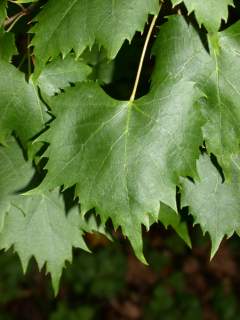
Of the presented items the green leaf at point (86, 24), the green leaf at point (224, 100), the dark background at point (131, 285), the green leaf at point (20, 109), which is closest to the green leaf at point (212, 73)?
the green leaf at point (224, 100)

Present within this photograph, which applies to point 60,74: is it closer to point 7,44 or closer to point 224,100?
point 7,44

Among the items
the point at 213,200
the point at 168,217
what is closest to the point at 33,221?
the point at 168,217

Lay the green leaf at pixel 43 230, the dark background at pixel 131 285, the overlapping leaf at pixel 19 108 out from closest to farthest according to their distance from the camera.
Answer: the overlapping leaf at pixel 19 108 → the green leaf at pixel 43 230 → the dark background at pixel 131 285

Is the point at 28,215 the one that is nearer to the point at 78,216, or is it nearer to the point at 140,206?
the point at 78,216

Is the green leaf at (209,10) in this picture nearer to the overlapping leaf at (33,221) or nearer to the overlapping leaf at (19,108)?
the overlapping leaf at (19,108)

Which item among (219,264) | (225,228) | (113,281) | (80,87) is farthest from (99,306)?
(80,87)

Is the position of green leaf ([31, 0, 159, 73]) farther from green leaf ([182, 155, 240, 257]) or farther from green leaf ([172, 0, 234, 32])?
green leaf ([182, 155, 240, 257])
